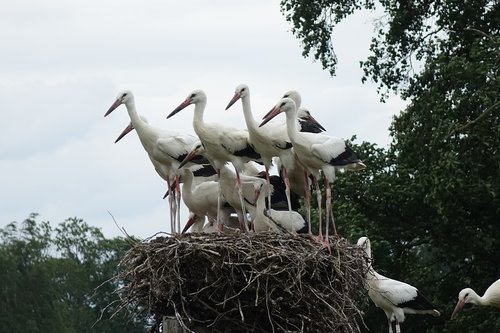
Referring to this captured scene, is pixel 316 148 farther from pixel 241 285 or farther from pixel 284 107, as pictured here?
pixel 241 285

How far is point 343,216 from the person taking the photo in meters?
24.0

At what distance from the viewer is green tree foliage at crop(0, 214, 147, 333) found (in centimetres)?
5300

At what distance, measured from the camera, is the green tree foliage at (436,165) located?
75.4 feet

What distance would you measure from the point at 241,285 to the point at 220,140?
9.96ft

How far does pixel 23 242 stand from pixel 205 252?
45286 mm

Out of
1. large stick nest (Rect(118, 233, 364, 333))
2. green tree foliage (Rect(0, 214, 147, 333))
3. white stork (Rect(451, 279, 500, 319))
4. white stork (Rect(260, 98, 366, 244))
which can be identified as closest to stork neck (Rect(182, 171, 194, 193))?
white stork (Rect(260, 98, 366, 244))

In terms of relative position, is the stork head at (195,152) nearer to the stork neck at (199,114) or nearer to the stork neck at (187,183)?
the stork neck at (199,114)

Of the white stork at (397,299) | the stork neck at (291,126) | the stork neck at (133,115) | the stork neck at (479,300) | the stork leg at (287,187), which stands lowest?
the stork neck at (479,300)

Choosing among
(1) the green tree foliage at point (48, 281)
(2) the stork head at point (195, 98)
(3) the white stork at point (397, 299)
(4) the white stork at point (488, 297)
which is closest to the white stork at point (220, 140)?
(2) the stork head at point (195, 98)

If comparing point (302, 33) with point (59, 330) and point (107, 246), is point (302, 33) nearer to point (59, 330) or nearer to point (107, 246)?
point (59, 330)

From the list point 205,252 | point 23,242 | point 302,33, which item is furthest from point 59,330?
point 205,252

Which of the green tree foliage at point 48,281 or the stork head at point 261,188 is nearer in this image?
the stork head at point 261,188

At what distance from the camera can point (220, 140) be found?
1522 cm

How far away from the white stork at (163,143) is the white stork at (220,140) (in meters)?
0.42
